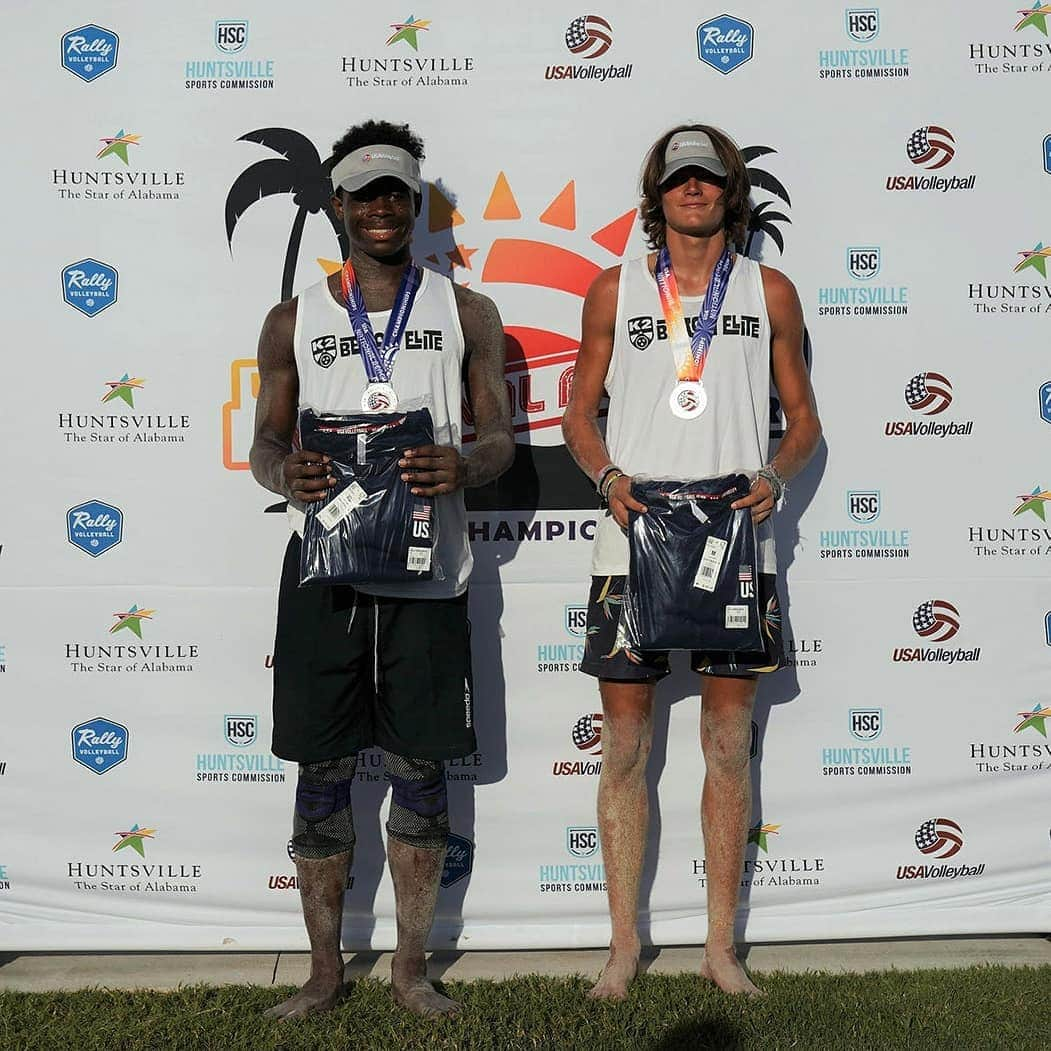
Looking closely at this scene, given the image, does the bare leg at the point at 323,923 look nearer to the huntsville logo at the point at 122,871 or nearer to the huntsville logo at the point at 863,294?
the huntsville logo at the point at 122,871

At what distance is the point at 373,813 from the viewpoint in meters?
3.67

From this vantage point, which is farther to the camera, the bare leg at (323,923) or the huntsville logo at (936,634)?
the huntsville logo at (936,634)

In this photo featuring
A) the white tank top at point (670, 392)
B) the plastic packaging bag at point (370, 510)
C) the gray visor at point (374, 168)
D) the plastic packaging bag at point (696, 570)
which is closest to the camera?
the plastic packaging bag at point (370, 510)

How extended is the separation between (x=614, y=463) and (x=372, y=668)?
0.89 meters

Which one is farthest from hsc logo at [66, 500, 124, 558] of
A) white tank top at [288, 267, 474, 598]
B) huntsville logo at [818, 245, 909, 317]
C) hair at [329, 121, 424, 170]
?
huntsville logo at [818, 245, 909, 317]

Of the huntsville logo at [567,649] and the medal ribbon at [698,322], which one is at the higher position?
the medal ribbon at [698,322]

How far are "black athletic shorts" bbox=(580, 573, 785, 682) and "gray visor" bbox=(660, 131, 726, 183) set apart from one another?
1.13 meters

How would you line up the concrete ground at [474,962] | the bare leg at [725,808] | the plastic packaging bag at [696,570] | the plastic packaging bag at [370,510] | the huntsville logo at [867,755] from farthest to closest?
the huntsville logo at [867,755]
the concrete ground at [474,962]
the bare leg at [725,808]
the plastic packaging bag at [696,570]
the plastic packaging bag at [370,510]

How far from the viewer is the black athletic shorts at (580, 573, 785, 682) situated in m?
3.10

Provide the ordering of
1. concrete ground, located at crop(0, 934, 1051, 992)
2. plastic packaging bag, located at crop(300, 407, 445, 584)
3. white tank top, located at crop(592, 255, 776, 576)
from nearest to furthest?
plastic packaging bag, located at crop(300, 407, 445, 584) < white tank top, located at crop(592, 255, 776, 576) < concrete ground, located at crop(0, 934, 1051, 992)

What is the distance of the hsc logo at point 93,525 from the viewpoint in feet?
11.6

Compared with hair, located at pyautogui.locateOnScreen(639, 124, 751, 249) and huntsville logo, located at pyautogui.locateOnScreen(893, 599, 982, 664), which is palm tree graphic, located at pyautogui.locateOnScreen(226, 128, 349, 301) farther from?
huntsville logo, located at pyautogui.locateOnScreen(893, 599, 982, 664)

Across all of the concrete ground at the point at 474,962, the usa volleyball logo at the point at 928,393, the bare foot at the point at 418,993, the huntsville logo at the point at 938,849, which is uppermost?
the usa volleyball logo at the point at 928,393

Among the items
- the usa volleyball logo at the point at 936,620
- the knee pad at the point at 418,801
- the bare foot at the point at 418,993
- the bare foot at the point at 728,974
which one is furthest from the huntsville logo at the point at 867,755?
the bare foot at the point at 418,993
